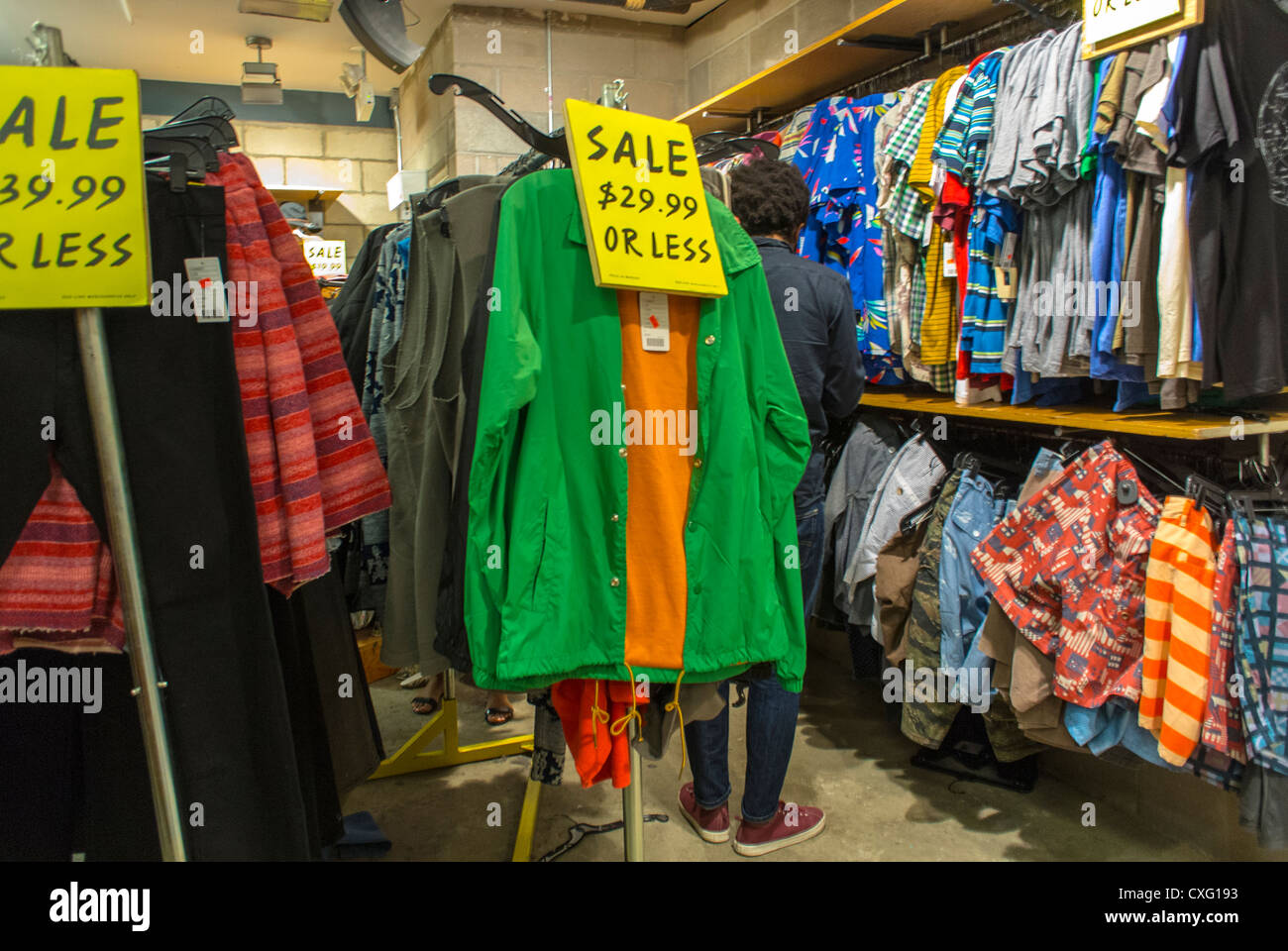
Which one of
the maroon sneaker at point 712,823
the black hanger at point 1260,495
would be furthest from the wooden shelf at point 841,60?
the maroon sneaker at point 712,823

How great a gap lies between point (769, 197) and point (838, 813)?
1734 mm

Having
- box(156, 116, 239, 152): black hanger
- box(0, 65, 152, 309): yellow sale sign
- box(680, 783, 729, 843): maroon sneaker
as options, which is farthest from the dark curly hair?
box(680, 783, 729, 843): maroon sneaker

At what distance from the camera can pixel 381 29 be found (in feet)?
11.6

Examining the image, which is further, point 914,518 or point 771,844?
point 914,518

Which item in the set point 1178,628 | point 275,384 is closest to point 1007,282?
point 1178,628

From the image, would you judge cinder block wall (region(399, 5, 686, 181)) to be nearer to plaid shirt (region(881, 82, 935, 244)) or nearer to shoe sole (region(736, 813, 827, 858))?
plaid shirt (region(881, 82, 935, 244))

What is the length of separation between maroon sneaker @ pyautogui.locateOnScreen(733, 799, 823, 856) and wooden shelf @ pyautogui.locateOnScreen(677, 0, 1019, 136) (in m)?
2.35

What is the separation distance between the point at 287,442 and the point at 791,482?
84 centimetres

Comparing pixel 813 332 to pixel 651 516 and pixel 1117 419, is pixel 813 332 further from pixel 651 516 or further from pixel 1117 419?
pixel 651 516

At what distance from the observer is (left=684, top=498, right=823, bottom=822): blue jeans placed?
2.26 meters

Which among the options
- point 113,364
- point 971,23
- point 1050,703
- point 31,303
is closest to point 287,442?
point 113,364

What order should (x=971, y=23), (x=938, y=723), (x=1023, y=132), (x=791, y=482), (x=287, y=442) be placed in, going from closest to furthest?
1. (x=287, y=442)
2. (x=791, y=482)
3. (x=1023, y=132)
4. (x=938, y=723)
5. (x=971, y=23)
